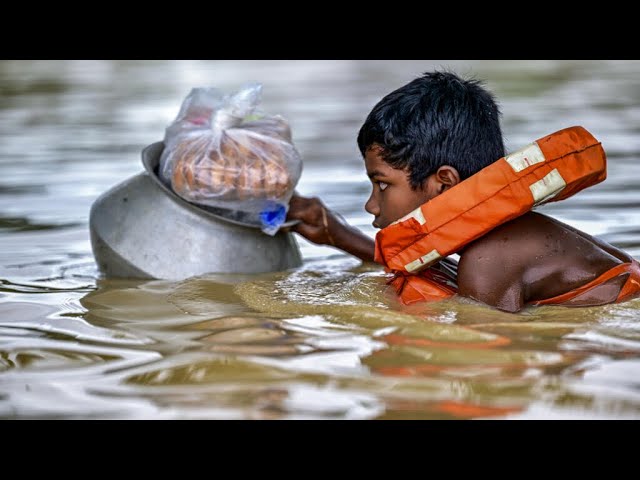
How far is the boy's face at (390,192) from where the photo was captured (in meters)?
4.43

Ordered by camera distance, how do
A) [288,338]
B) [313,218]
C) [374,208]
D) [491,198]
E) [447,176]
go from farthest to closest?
[313,218]
[374,208]
[447,176]
[491,198]
[288,338]

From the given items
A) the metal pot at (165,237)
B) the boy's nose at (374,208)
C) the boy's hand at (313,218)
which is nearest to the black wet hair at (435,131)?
the boy's nose at (374,208)

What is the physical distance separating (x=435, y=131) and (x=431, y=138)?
0.10 feet

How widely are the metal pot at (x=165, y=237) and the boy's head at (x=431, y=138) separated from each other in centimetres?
79

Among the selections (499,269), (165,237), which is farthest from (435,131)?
(165,237)

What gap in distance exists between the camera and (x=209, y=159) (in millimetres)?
4809

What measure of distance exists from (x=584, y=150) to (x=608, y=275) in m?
0.49

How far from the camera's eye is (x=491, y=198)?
13.6ft

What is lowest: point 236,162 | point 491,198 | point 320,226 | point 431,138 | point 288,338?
point 288,338

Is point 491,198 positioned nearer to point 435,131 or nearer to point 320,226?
point 435,131

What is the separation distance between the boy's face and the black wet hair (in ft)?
0.09

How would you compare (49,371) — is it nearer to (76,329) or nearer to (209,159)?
(76,329)

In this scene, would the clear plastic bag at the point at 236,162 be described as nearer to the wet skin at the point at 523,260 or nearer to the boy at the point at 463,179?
the boy at the point at 463,179
